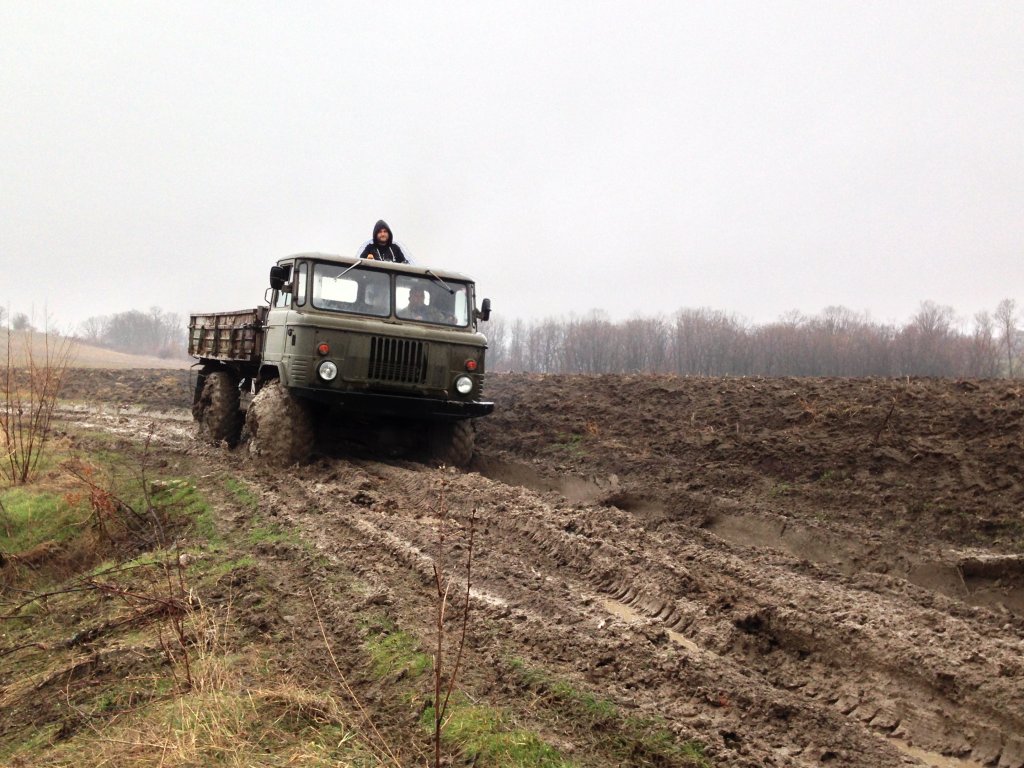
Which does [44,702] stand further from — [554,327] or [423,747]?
[554,327]

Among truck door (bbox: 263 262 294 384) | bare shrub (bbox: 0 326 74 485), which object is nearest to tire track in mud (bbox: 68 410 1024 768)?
truck door (bbox: 263 262 294 384)

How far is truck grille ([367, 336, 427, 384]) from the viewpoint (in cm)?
866

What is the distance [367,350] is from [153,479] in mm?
2709

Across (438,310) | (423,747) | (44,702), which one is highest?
A: (438,310)

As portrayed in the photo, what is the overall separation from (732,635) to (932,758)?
1085 millimetres

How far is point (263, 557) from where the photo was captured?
18.1 feet

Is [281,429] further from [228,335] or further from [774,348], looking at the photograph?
[774,348]

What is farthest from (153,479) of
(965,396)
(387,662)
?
(965,396)

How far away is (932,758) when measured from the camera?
3.06 metres

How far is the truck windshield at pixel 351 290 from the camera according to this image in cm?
899

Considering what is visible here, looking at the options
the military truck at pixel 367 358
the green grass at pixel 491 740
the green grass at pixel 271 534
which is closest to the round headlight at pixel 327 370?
the military truck at pixel 367 358

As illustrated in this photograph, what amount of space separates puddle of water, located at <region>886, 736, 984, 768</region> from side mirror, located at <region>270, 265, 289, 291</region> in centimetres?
759

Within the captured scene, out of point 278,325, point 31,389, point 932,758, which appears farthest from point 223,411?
point 932,758

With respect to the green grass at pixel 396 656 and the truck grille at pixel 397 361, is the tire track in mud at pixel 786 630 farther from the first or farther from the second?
the truck grille at pixel 397 361
